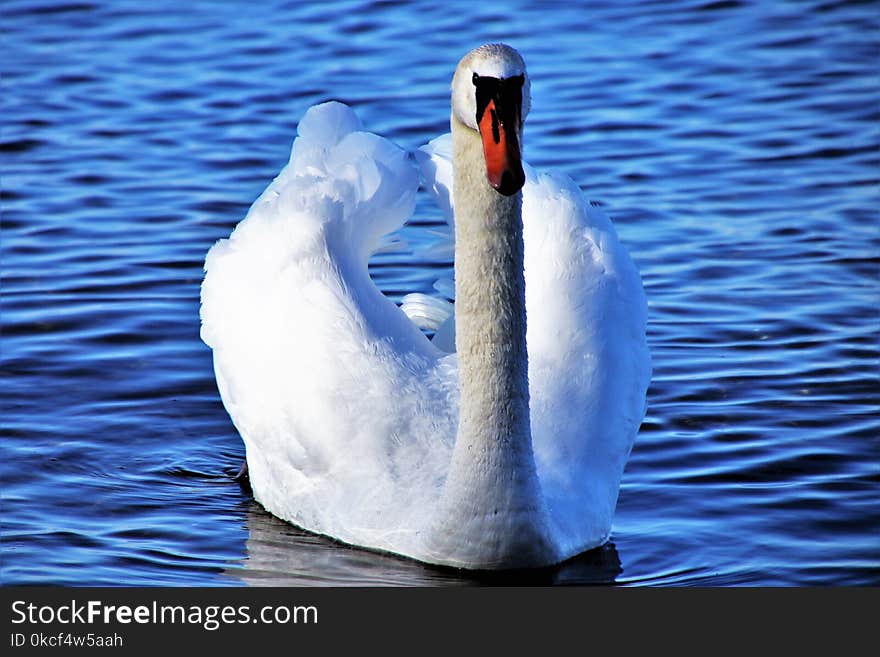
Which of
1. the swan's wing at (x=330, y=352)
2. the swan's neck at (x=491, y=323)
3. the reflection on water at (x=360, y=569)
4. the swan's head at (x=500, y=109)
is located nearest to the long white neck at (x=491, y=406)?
the swan's neck at (x=491, y=323)

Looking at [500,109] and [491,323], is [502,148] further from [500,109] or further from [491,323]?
[491,323]

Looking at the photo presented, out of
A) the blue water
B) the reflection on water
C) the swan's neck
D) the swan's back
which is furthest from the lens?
the blue water

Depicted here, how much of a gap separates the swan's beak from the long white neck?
42 cm

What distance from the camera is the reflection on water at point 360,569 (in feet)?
22.2

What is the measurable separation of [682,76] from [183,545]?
30.2 feet

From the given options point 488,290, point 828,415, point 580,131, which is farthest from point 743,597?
point 580,131

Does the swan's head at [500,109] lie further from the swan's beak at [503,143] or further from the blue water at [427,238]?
the blue water at [427,238]

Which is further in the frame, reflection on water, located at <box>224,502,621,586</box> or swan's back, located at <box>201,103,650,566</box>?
swan's back, located at <box>201,103,650,566</box>

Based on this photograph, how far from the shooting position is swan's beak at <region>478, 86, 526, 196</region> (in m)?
6.02

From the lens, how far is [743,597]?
666 centimetres

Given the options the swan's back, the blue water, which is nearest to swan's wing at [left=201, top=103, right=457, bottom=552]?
the swan's back

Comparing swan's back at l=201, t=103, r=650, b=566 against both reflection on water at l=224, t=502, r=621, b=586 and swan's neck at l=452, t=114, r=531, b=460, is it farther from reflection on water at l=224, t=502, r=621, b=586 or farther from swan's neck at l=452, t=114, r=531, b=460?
swan's neck at l=452, t=114, r=531, b=460

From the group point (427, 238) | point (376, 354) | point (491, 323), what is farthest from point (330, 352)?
point (427, 238)

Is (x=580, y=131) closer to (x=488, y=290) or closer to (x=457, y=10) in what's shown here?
(x=457, y=10)
